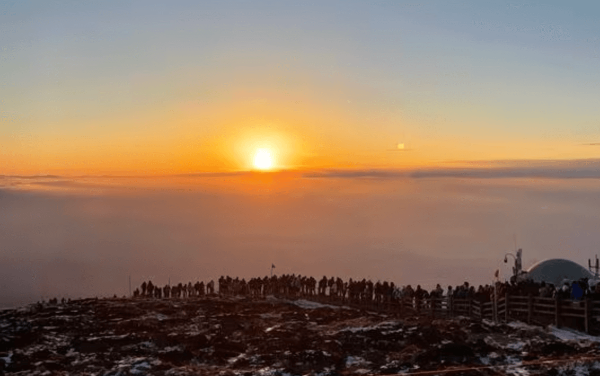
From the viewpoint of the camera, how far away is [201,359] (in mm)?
46719

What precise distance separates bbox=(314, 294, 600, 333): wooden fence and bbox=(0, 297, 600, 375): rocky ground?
1.10 metres

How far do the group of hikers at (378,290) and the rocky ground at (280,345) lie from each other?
2.69 metres

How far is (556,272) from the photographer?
218 feet

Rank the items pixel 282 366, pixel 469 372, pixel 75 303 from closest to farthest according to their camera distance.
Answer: pixel 469 372
pixel 282 366
pixel 75 303

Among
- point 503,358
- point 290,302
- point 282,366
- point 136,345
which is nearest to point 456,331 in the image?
point 503,358

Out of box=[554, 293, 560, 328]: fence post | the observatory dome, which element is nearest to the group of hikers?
box=[554, 293, 560, 328]: fence post

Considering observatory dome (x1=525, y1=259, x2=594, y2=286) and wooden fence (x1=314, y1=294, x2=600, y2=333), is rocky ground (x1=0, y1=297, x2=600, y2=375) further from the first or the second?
observatory dome (x1=525, y1=259, x2=594, y2=286)

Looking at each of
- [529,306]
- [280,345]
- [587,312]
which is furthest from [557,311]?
[280,345]

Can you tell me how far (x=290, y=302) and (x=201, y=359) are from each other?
21642 mm

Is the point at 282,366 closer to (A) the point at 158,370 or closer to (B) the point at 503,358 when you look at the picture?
(A) the point at 158,370

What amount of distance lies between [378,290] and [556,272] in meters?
14.2

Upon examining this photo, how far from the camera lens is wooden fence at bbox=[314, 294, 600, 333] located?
1770 inches

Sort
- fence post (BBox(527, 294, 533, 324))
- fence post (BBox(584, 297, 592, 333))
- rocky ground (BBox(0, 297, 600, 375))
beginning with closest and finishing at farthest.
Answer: rocky ground (BBox(0, 297, 600, 375)) < fence post (BBox(584, 297, 592, 333)) < fence post (BBox(527, 294, 533, 324))

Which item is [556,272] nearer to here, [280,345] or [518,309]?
[518,309]
